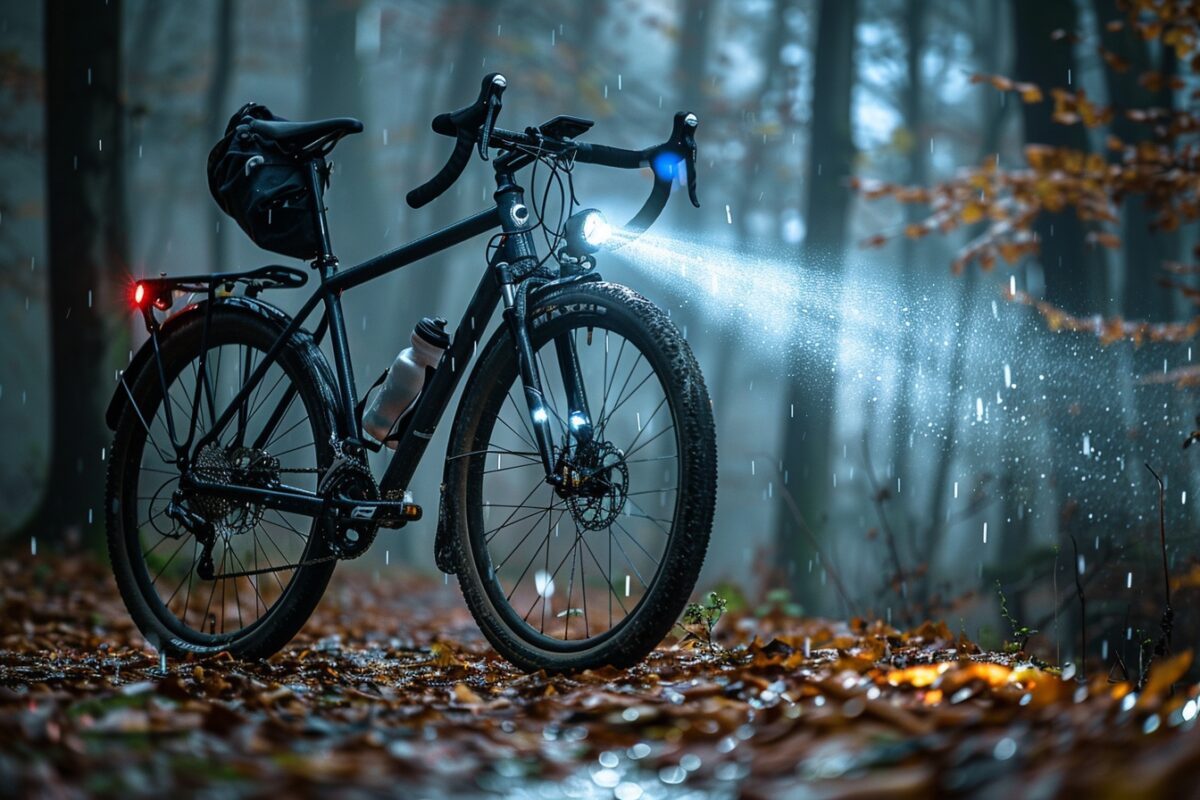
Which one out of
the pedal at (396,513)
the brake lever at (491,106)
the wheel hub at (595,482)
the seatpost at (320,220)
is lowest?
the pedal at (396,513)

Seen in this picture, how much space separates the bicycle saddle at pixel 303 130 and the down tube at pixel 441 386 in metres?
0.75

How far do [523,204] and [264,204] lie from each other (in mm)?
983

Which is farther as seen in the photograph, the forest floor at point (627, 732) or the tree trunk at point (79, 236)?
the tree trunk at point (79, 236)

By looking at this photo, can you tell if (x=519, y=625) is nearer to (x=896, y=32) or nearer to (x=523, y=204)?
(x=523, y=204)

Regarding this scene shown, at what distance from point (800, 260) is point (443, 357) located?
7571mm

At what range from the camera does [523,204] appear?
335cm

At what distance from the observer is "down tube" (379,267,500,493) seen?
336 centimetres

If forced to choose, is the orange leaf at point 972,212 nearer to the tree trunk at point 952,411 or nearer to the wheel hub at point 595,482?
the tree trunk at point 952,411

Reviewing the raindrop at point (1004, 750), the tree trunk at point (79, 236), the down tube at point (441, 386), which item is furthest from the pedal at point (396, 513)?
the tree trunk at point (79, 236)

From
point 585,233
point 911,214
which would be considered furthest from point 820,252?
point 911,214

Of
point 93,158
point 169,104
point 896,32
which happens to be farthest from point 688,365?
point 169,104

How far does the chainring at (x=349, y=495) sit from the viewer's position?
3406 millimetres

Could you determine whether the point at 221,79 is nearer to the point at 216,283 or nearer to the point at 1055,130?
the point at 1055,130

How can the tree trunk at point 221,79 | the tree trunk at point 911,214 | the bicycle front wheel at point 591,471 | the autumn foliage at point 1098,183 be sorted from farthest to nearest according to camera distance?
the tree trunk at point 221,79
the tree trunk at point 911,214
the autumn foliage at point 1098,183
the bicycle front wheel at point 591,471
